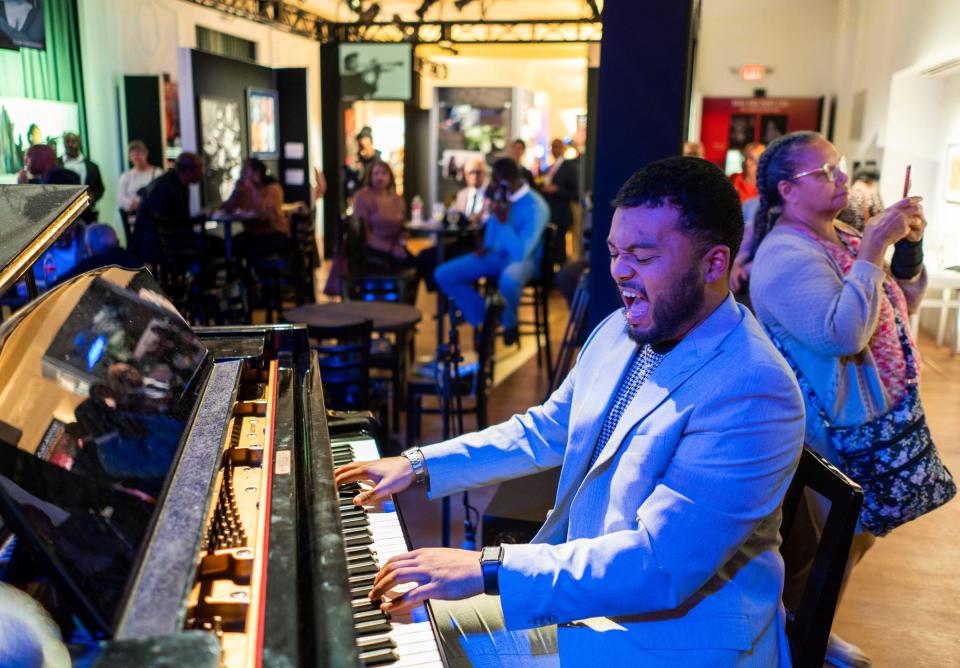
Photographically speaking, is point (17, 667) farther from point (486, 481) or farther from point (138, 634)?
point (486, 481)

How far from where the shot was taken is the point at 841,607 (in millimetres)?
3223

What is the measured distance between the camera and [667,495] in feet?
4.70

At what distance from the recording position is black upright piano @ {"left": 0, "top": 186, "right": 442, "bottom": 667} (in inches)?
40.7

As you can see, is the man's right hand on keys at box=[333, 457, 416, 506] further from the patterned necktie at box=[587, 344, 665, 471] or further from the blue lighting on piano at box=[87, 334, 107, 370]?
the blue lighting on piano at box=[87, 334, 107, 370]

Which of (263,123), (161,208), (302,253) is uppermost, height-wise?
(263,123)

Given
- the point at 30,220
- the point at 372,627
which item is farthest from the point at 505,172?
A: the point at 372,627

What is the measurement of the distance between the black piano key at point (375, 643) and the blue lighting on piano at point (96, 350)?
2.04 ft

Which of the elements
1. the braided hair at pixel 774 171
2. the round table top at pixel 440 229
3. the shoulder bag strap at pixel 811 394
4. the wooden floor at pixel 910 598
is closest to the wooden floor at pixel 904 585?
the wooden floor at pixel 910 598

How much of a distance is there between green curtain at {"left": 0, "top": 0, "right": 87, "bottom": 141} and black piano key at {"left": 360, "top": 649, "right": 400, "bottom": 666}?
26.9 ft

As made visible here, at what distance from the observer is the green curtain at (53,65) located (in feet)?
26.2

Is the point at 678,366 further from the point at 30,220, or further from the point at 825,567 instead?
the point at 30,220

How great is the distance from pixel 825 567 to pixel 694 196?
0.80m

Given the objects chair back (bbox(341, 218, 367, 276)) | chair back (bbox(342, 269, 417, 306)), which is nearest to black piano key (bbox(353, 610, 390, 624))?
chair back (bbox(342, 269, 417, 306))

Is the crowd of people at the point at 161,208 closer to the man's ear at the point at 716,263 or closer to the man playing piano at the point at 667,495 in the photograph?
the man playing piano at the point at 667,495
